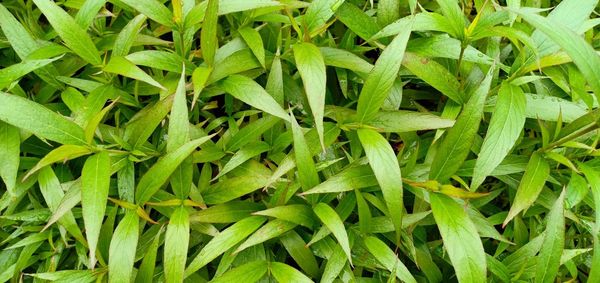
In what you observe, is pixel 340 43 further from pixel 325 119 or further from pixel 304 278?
pixel 304 278

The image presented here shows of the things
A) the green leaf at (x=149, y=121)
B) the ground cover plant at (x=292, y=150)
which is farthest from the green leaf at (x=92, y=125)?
the green leaf at (x=149, y=121)

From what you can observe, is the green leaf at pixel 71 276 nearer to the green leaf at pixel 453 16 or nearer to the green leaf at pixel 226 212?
the green leaf at pixel 226 212

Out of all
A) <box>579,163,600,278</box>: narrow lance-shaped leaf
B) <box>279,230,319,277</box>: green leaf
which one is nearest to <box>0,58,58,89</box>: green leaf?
<box>279,230,319,277</box>: green leaf

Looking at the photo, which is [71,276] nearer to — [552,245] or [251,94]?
[251,94]

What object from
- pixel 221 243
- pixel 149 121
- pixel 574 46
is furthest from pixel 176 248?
pixel 574 46

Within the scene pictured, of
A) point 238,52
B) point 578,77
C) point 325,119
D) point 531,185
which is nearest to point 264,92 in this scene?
point 238,52

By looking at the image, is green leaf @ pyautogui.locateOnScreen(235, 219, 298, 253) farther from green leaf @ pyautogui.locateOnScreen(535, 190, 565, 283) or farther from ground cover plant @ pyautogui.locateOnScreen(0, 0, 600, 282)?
green leaf @ pyautogui.locateOnScreen(535, 190, 565, 283)
